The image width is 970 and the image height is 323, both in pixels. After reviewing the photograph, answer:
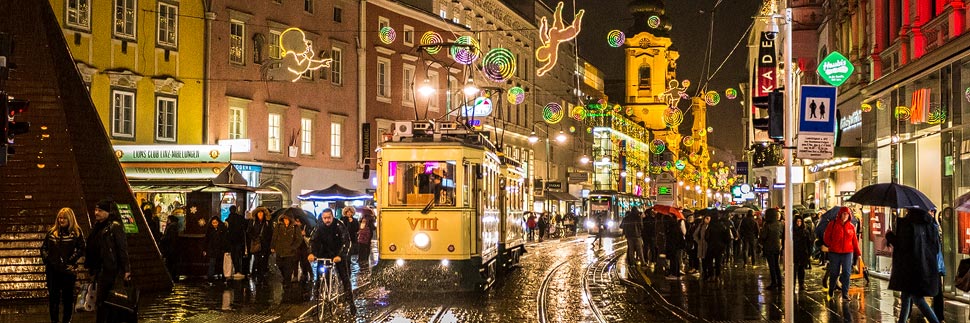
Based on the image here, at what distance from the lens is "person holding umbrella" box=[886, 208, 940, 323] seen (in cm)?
1382

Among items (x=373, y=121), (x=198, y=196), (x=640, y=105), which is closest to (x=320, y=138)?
(x=373, y=121)

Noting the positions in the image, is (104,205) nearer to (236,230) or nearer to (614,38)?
(236,230)

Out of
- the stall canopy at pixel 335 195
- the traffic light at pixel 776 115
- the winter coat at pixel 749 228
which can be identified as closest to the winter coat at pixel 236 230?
the stall canopy at pixel 335 195

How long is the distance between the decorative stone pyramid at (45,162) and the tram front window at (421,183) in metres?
4.95

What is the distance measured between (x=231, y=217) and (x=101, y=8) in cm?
1278

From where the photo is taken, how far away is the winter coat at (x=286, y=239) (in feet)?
73.0

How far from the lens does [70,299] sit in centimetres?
1423

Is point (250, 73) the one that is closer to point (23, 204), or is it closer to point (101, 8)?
point (101, 8)

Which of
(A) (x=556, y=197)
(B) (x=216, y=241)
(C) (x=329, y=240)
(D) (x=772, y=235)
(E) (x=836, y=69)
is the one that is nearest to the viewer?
(C) (x=329, y=240)

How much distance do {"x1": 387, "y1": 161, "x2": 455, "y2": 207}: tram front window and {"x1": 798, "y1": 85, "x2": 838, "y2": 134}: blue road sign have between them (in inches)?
312

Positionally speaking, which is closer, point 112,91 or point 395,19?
point 112,91

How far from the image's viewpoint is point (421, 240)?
19844 millimetres

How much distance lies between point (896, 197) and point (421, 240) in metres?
8.26

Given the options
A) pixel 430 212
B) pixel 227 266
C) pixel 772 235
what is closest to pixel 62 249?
pixel 430 212
